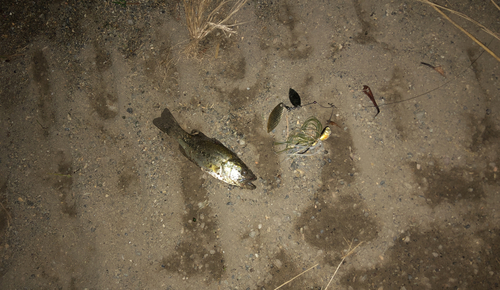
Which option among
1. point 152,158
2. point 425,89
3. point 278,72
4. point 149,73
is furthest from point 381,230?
point 149,73

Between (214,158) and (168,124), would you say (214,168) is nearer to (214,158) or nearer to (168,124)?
(214,158)

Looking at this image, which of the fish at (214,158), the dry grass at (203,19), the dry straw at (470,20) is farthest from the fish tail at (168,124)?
the dry straw at (470,20)

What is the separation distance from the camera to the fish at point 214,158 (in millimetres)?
2807

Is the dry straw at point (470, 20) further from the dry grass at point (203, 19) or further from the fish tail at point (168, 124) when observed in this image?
the fish tail at point (168, 124)

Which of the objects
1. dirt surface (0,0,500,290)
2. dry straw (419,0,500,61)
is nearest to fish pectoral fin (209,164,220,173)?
dirt surface (0,0,500,290)

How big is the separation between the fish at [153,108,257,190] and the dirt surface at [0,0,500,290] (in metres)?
0.17

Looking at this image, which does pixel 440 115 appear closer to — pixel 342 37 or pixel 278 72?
pixel 342 37

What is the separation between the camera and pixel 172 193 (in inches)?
119

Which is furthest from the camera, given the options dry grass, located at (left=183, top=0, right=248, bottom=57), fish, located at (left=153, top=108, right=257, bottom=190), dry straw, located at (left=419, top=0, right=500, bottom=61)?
dry grass, located at (left=183, top=0, right=248, bottom=57)

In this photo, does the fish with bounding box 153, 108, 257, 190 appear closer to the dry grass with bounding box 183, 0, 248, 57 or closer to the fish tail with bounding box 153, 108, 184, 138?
the fish tail with bounding box 153, 108, 184, 138

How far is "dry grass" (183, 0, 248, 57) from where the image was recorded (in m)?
3.04

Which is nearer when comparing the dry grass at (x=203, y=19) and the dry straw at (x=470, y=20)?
the dry straw at (x=470, y=20)

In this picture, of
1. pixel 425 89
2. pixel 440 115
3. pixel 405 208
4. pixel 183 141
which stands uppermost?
pixel 425 89

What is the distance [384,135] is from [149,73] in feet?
10.9
